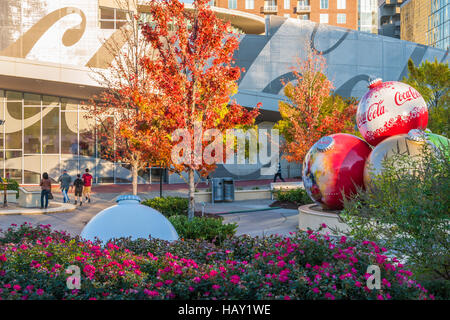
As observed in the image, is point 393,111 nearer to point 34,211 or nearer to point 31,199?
point 34,211

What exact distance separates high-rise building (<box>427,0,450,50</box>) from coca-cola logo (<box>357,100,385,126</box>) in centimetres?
5699

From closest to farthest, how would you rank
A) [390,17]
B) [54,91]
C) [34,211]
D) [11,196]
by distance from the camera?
1. [34,211]
2. [11,196]
3. [54,91]
4. [390,17]

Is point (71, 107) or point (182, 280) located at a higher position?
point (71, 107)

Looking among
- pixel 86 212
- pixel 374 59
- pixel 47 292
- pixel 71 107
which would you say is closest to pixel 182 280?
pixel 47 292

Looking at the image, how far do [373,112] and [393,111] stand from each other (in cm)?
48

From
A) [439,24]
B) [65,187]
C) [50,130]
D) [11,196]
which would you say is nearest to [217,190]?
[65,187]

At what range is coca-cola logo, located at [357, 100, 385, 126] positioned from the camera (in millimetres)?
10734

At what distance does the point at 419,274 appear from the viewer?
5645mm

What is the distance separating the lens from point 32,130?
3133 cm

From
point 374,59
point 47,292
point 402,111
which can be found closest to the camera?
point 47,292

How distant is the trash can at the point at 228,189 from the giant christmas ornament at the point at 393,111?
10156 millimetres

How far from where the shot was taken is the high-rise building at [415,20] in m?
68.2
